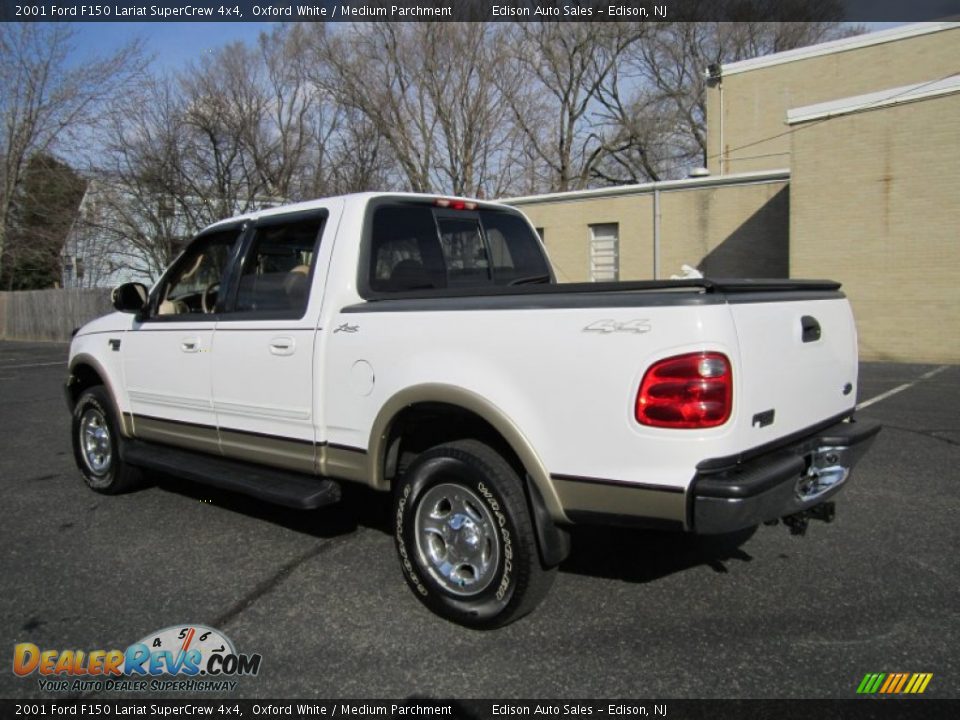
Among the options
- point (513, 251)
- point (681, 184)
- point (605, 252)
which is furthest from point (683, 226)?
point (513, 251)

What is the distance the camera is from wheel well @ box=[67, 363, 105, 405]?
5859 mm

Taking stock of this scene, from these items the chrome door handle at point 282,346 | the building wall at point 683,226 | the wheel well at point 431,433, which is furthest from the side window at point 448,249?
the building wall at point 683,226

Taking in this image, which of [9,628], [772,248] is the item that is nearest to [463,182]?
[772,248]

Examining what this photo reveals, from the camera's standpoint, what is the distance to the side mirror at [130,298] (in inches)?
202

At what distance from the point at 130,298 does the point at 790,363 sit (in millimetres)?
4240

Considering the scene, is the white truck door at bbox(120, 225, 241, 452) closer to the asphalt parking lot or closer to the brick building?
the asphalt parking lot

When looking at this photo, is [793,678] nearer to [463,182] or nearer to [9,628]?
[9,628]

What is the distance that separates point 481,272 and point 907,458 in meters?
4.07

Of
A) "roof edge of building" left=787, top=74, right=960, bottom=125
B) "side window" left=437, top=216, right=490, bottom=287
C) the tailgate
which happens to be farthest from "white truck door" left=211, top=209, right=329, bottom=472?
"roof edge of building" left=787, top=74, right=960, bottom=125

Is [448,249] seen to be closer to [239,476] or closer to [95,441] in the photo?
[239,476]

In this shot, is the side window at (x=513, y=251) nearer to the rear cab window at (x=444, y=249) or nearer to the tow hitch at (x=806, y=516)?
the rear cab window at (x=444, y=249)

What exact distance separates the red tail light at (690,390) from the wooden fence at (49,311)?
2512cm

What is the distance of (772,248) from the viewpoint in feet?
58.5

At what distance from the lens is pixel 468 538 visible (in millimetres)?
3375
